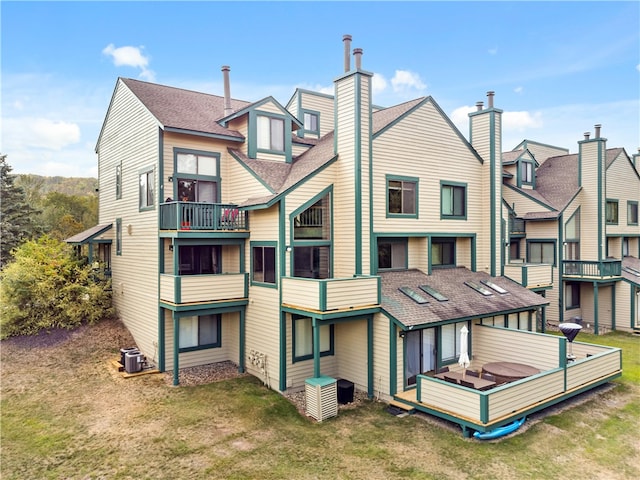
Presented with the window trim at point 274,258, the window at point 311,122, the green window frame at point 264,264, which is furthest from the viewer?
the window at point 311,122

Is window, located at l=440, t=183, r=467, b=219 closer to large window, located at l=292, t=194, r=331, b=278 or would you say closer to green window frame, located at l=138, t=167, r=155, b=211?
large window, located at l=292, t=194, r=331, b=278

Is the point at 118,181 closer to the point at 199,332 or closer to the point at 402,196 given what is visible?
the point at 199,332

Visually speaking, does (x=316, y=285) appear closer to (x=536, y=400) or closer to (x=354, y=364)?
(x=354, y=364)

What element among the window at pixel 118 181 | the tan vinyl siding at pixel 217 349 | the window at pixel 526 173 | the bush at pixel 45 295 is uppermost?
the window at pixel 526 173

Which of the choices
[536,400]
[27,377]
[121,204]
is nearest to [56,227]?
[121,204]

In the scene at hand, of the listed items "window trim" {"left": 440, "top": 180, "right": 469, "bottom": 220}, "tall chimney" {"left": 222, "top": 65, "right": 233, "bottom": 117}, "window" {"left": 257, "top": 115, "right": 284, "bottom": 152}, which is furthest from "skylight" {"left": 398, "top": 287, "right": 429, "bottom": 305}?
"tall chimney" {"left": 222, "top": 65, "right": 233, "bottom": 117}

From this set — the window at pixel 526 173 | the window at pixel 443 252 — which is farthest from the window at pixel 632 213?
Result: the window at pixel 443 252

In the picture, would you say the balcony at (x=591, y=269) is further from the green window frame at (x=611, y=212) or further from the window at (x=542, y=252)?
the green window frame at (x=611, y=212)
